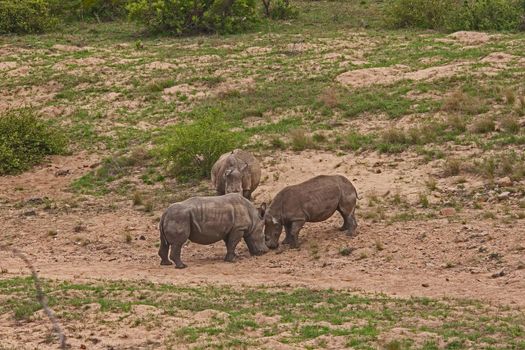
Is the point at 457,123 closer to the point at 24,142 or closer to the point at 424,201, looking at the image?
the point at 424,201

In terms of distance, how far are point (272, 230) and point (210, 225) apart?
3.56 ft

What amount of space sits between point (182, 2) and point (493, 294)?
19.2 meters

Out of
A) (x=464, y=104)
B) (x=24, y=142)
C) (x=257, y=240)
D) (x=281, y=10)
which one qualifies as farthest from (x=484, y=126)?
(x=281, y=10)

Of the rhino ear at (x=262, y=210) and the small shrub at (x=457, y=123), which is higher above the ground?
the small shrub at (x=457, y=123)

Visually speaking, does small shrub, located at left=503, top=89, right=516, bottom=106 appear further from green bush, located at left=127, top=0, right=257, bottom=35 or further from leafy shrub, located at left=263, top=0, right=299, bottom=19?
leafy shrub, located at left=263, top=0, right=299, bottom=19

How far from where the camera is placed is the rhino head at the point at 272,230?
53.0ft

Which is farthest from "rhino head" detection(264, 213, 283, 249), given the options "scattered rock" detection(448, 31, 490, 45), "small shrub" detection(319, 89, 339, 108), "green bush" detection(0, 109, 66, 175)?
"scattered rock" detection(448, 31, 490, 45)

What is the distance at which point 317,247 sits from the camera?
16.0 meters

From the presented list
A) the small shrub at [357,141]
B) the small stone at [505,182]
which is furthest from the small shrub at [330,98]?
the small stone at [505,182]

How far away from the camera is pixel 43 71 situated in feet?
88.9

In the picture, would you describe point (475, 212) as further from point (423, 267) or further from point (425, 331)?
point (425, 331)

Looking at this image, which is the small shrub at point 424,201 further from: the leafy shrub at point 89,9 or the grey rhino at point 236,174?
the leafy shrub at point 89,9

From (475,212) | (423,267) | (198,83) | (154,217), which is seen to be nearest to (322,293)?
(423,267)

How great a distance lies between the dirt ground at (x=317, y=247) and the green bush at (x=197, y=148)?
936mm
